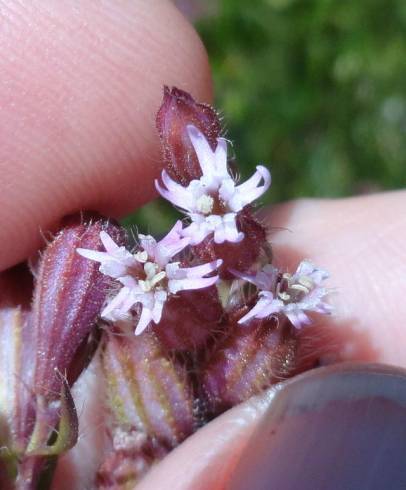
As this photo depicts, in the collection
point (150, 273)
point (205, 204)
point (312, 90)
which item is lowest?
point (312, 90)

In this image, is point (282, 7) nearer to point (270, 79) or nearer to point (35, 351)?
point (270, 79)

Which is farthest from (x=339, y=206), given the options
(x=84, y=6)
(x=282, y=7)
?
(x=282, y=7)

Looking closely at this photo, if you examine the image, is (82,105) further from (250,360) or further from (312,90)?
(312,90)

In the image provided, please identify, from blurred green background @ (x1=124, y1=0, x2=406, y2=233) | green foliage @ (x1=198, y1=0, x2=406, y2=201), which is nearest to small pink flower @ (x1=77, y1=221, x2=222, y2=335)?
blurred green background @ (x1=124, y1=0, x2=406, y2=233)

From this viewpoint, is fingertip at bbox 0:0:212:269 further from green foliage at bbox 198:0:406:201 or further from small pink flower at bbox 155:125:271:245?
green foliage at bbox 198:0:406:201

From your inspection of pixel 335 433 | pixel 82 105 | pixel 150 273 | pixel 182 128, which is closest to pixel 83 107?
pixel 82 105
